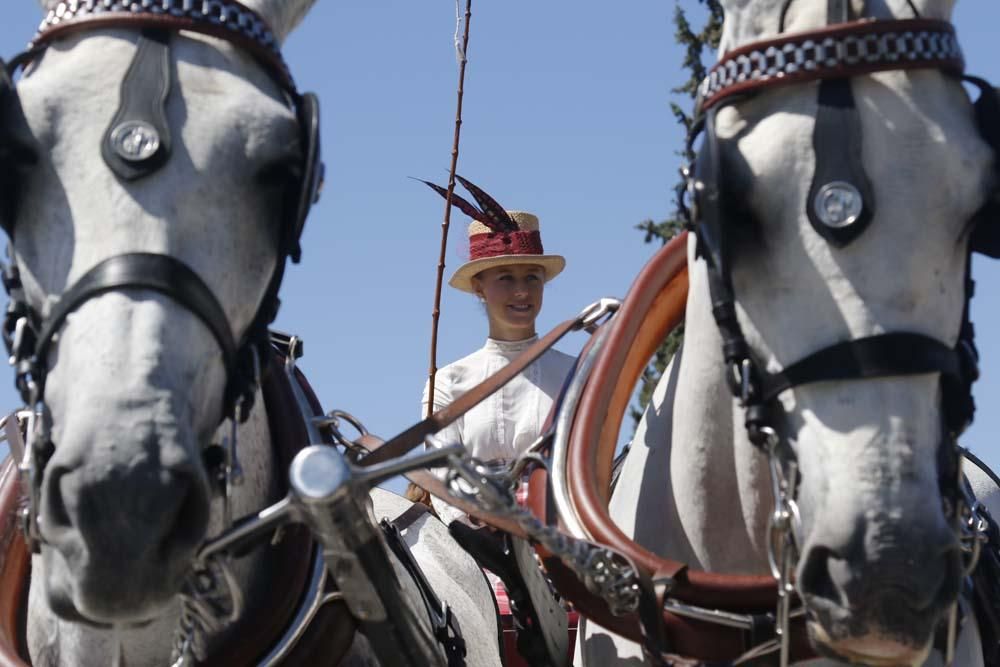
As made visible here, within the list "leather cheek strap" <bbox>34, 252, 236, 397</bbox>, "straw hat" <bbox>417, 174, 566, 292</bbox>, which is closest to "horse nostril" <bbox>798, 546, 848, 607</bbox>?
"leather cheek strap" <bbox>34, 252, 236, 397</bbox>

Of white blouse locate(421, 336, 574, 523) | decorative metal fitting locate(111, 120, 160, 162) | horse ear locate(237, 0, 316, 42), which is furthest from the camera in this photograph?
white blouse locate(421, 336, 574, 523)

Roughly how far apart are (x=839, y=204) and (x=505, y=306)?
4000 mm

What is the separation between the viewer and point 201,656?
4230mm

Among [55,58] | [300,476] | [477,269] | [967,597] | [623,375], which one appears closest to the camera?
[300,476]

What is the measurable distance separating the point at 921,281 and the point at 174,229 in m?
1.70

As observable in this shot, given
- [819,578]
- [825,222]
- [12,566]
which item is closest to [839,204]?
[825,222]

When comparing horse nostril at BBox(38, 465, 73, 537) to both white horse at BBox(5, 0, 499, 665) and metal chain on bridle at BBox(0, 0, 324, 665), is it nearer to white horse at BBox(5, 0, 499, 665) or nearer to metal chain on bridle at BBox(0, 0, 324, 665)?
white horse at BBox(5, 0, 499, 665)

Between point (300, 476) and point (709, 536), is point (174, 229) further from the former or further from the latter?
point (709, 536)

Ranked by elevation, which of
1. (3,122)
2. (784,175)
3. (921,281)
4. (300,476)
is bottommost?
(300,476)

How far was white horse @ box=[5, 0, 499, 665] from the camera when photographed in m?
3.65

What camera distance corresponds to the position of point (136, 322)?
380 cm

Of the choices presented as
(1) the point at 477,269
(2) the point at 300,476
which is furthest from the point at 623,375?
(1) the point at 477,269

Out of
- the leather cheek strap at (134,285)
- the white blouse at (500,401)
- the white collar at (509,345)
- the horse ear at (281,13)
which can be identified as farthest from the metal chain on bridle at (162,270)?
the white collar at (509,345)

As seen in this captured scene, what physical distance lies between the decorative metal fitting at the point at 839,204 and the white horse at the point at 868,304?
0.06m
